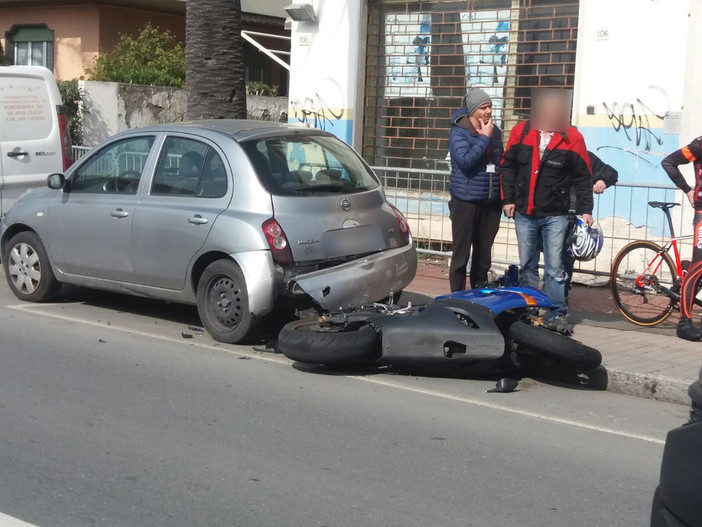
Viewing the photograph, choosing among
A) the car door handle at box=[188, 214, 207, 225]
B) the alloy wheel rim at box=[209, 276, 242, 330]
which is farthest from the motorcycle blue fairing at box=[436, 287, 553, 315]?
the car door handle at box=[188, 214, 207, 225]

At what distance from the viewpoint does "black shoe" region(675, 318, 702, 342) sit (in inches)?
317

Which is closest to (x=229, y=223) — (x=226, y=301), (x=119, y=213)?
(x=226, y=301)

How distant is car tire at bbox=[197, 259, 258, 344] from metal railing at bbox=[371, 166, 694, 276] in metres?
3.78

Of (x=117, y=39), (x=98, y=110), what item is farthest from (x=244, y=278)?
(x=117, y=39)

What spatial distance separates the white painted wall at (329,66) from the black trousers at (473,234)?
5076 mm

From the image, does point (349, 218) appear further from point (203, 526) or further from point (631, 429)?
point (203, 526)

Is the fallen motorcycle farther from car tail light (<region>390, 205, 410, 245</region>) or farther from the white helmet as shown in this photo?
the white helmet

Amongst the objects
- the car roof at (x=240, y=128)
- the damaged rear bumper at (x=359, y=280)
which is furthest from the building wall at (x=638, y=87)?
the car roof at (x=240, y=128)

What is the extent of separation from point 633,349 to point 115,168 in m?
4.72

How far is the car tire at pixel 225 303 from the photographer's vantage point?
25.1 feet

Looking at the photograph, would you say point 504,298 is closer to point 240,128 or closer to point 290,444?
point 290,444

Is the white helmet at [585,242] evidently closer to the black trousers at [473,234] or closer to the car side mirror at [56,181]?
the black trousers at [473,234]

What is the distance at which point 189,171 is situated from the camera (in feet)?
26.8

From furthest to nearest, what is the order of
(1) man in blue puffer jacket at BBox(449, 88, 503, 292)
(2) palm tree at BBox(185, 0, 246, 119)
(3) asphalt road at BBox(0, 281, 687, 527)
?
1. (2) palm tree at BBox(185, 0, 246, 119)
2. (1) man in blue puffer jacket at BBox(449, 88, 503, 292)
3. (3) asphalt road at BBox(0, 281, 687, 527)
